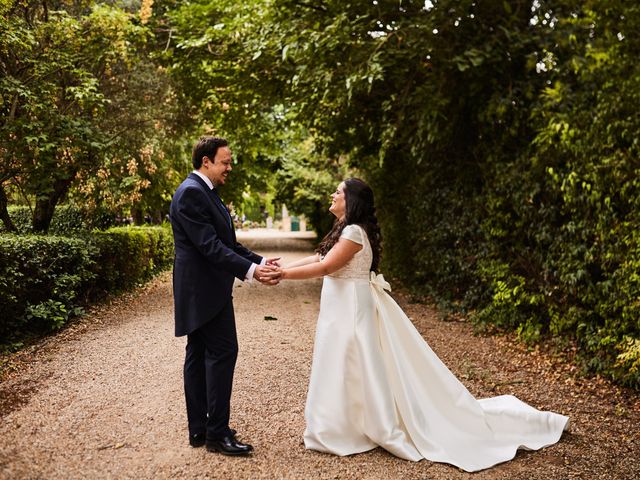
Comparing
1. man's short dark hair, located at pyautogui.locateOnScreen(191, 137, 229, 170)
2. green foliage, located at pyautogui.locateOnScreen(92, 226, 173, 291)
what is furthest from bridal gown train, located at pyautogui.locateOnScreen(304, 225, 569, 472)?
green foliage, located at pyautogui.locateOnScreen(92, 226, 173, 291)

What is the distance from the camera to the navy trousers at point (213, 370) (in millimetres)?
4215

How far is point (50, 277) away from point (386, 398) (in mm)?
5851

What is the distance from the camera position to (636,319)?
5.71 m

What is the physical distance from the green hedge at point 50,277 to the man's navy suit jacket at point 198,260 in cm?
411

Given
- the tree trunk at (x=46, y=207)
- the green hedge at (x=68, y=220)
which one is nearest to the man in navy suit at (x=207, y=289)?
the green hedge at (x=68, y=220)

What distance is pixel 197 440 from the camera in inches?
173

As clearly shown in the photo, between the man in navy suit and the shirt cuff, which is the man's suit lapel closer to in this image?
the man in navy suit

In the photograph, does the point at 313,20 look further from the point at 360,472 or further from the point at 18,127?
the point at 360,472

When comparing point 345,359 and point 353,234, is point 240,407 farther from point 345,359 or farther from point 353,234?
point 353,234

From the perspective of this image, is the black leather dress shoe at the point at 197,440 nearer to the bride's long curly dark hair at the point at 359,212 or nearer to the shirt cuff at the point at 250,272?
the shirt cuff at the point at 250,272

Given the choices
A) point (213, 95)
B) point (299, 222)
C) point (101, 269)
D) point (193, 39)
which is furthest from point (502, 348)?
point (299, 222)

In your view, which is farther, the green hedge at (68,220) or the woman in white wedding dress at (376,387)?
the green hedge at (68,220)

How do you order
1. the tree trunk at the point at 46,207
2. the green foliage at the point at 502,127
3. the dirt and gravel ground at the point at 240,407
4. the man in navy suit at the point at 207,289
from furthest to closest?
the tree trunk at the point at 46,207, the green foliage at the point at 502,127, the man in navy suit at the point at 207,289, the dirt and gravel ground at the point at 240,407

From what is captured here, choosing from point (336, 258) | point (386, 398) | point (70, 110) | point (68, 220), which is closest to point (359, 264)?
point (336, 258)
